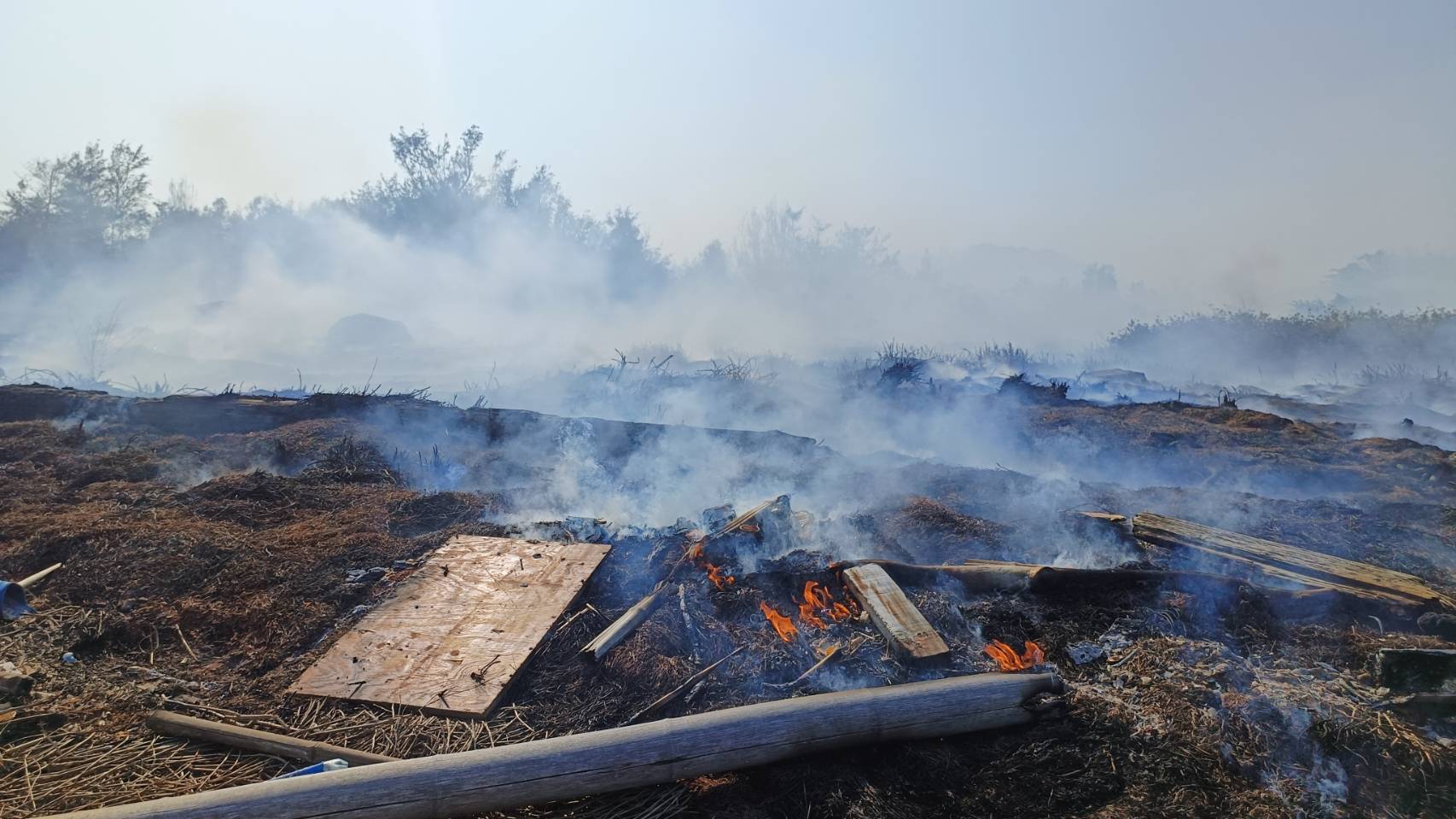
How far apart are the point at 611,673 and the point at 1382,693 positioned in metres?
4.67

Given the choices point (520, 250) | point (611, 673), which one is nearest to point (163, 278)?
point (520, 250)

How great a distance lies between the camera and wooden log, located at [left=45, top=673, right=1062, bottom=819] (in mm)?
2836

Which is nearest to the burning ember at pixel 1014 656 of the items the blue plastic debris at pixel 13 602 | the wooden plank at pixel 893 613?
the wooden plank at pixel 893 613

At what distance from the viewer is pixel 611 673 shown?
4441 mm

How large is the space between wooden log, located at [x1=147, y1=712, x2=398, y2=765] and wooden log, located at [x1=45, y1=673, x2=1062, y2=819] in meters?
0.71

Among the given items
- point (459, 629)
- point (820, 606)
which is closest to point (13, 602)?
point (459, 629)

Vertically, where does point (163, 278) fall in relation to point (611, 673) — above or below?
above

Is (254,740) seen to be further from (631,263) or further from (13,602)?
(631,263)

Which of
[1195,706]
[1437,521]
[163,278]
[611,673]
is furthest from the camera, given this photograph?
[163,278]

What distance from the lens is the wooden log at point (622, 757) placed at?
2.84 m

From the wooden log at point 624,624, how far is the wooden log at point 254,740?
1336mm

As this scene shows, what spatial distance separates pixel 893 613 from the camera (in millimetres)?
4809

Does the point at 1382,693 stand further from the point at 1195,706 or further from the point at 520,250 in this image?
the point at 520,250

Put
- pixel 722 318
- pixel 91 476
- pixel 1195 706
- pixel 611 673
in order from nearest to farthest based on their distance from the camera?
pixel 1195 706, pixel 611 673, pixel 91 476, pixel 722 318
